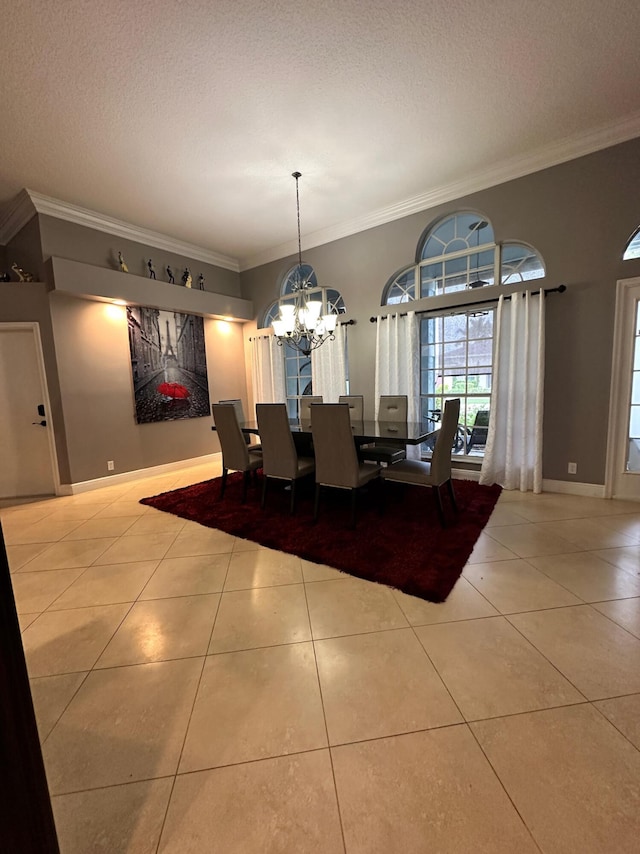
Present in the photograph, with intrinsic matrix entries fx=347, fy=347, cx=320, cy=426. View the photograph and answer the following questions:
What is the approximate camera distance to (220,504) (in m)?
Result: 3.43

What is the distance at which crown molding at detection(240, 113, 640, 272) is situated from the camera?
2957 millimetres

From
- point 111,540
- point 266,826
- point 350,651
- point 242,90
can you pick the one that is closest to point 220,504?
point 111,540

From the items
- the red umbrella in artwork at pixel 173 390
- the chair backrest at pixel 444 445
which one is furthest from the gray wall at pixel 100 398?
the chair backrest at pixel 444 445

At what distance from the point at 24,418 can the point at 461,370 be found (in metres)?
5.11

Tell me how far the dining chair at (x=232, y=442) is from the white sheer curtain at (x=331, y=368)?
1.76 meters

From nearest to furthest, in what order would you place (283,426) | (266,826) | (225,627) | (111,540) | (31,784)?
1. (31,784)
2. (266,826)
3. (225,627)
4. (111,540)
5. (283,426)

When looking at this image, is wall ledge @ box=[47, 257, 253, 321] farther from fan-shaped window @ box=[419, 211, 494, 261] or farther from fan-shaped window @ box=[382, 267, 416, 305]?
fan-shaped window @ box=[419, 211, 494, 261]

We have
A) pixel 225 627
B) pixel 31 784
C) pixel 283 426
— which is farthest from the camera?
pixel 283 426

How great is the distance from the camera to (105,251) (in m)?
4.21

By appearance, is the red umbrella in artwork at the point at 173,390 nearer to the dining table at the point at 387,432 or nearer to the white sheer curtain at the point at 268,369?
the white sheer curtain at the point at 268,369

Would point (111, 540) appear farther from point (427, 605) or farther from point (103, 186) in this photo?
point (103, 186)

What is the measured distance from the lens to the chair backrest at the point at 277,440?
2975 millimetres

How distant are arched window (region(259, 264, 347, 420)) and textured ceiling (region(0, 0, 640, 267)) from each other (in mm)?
1358

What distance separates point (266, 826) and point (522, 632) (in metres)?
1.29
